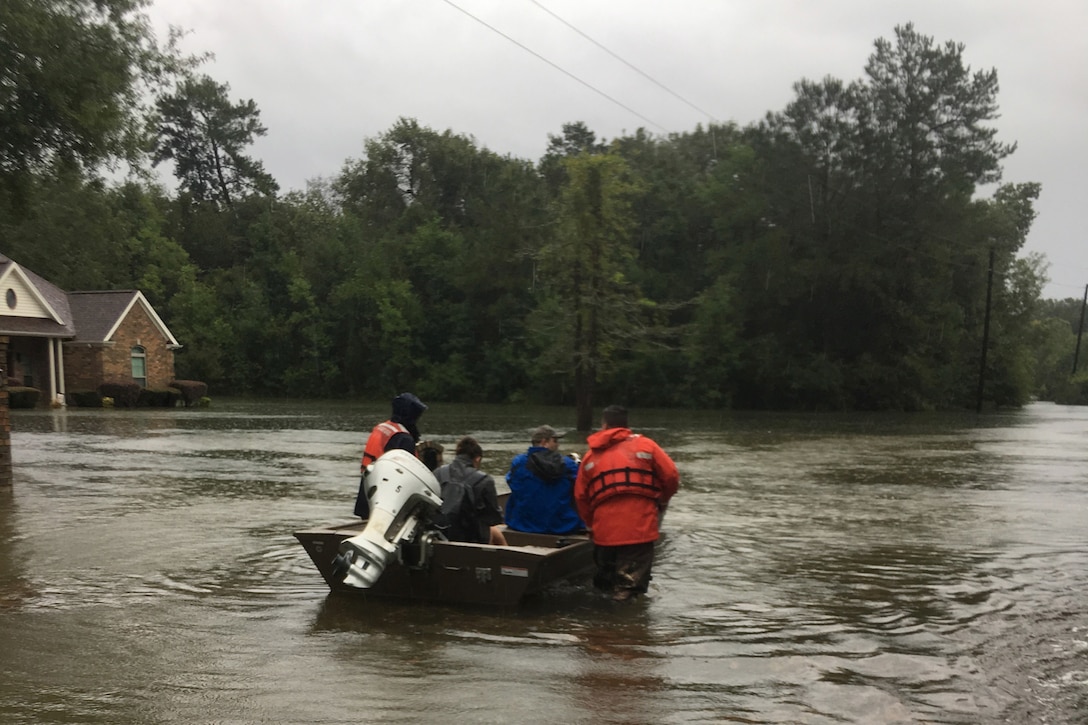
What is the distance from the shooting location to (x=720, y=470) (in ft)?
68.9

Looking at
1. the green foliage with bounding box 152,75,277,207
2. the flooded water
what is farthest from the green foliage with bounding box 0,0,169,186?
the green foliage with bounding box 152,75,277,207

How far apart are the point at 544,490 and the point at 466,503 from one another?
38.9 inches

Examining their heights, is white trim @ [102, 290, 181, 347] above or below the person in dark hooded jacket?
above

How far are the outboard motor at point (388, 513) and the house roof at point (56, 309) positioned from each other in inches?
1454

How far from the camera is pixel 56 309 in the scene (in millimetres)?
45812

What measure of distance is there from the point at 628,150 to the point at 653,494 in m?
63.0

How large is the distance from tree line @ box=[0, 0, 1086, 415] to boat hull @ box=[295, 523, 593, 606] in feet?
79.8

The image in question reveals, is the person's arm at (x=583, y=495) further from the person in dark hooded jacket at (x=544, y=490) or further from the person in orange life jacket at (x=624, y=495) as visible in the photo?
the person in dark hooded jacket at (x=544, y=490)

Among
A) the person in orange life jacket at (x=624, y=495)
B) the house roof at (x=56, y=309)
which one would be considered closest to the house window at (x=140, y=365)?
the house roof at (x=56, y=309)

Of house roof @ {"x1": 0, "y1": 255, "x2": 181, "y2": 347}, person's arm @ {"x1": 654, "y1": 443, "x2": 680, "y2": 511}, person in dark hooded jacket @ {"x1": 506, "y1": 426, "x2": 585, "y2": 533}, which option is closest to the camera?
person's arm @ {"x1": 654, "y1": 443, "x2": 680, "y2": 511}

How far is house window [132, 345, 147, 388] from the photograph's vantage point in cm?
4856

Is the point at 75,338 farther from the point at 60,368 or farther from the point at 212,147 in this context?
the point at 212,147

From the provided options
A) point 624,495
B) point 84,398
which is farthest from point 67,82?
point 84,398

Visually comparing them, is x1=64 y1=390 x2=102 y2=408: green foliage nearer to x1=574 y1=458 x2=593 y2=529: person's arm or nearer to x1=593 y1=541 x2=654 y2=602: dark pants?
x1=574 y1=458 x2=593 y2=529: person's arm
